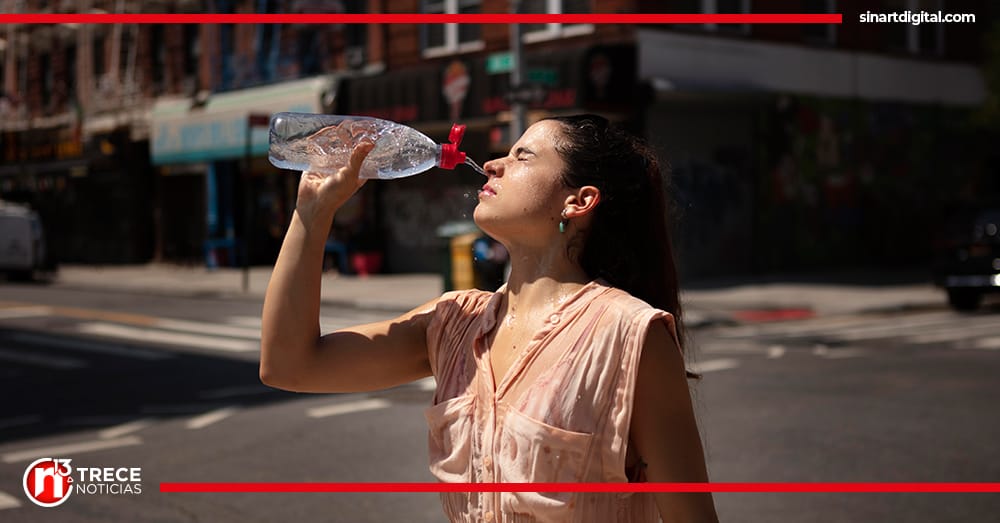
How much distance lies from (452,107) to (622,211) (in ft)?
70.6

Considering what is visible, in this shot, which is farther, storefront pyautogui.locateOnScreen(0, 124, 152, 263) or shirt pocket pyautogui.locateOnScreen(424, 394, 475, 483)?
storefront pyautogui.locateOnScreen(0, 124, 152, 263)

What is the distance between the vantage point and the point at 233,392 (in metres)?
9.86

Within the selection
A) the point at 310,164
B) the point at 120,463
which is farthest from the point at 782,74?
the point at 310,164

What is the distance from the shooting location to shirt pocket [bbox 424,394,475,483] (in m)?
2.35

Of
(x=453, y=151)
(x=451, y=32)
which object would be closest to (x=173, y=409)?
(x=453, y=151)

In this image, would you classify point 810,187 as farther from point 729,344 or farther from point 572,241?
point 572,241

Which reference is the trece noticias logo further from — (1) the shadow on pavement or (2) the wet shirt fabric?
(2) the wet shirt fabric

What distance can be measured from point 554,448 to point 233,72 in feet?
96.6

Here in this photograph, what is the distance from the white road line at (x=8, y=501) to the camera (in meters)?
5.97

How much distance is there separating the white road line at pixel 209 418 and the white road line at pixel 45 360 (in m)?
3.46

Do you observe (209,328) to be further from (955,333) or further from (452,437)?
(452,437)

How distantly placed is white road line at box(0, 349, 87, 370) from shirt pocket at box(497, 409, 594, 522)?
10374mm

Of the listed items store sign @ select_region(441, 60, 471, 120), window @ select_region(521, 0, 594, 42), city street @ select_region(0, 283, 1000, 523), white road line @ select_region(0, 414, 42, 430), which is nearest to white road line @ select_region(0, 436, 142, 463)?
city street @ select_region(0, 283, 1000, 523)

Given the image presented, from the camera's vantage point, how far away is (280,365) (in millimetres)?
2430
